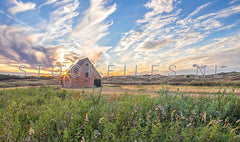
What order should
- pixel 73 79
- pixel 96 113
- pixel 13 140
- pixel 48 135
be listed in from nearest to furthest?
1. pixel 13 140
2. pixel 48 135
3. pixel 96 113
4. pixel 73 79

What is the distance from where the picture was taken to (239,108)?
4.32 metres

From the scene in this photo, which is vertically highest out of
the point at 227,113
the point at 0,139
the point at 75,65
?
the point at 75,65

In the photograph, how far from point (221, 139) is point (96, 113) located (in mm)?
2689

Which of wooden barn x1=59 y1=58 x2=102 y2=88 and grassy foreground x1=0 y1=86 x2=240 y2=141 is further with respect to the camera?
wooden barn x1=59 y1=58 x2=102 y2=88

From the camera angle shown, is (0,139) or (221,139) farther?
(0,139)

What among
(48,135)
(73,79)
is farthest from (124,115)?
(73,79)

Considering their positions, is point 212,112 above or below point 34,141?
above

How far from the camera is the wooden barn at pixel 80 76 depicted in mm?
24161

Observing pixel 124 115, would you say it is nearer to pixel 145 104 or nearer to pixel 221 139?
pixel 145 104

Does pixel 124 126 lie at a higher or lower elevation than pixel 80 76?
lower

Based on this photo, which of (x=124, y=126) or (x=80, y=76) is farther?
(x=80, y=76)

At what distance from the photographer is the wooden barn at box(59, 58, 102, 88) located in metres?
24.2

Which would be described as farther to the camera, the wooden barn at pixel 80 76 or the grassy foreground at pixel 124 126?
the wooden barn at pixel 80 76

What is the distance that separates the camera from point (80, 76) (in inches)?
968
